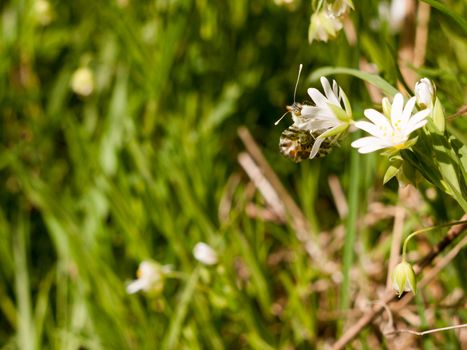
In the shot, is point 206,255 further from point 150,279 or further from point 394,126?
point 394,126

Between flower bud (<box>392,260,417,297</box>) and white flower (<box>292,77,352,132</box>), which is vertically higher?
white flower (<box>292,77,352,132</box>)

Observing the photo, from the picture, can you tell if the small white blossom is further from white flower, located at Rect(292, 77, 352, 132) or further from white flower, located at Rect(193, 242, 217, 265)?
white flower, located at Rect(193, 242, 217, 265)

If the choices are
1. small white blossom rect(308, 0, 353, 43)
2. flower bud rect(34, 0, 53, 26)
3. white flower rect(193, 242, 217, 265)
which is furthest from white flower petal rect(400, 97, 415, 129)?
flower bud rect(34, 0, 53, 26)

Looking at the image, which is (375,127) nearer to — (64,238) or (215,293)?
(215,293)

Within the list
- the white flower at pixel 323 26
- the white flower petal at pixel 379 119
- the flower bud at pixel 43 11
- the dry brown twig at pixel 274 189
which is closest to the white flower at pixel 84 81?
the flower bud at pixel 43 11

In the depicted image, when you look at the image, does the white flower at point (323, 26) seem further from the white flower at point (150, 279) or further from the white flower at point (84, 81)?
the white flower at point (84, 81)
